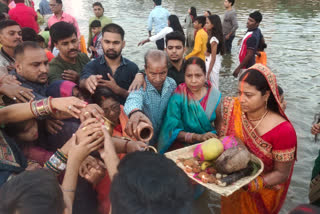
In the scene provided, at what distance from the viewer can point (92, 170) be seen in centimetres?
174

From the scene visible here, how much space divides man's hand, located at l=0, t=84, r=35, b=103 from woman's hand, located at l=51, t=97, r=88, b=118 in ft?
1.00

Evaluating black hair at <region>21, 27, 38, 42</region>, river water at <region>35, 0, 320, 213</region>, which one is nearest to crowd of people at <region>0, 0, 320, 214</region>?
black hair at <region>21, 27, 38, 42</region>

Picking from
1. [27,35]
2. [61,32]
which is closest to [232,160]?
[61,32]

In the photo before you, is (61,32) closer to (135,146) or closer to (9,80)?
(9,80)

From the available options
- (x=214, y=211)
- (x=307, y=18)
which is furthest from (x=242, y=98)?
(x=307, y=18)

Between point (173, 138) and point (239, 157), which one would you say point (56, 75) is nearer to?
point (173, 138)

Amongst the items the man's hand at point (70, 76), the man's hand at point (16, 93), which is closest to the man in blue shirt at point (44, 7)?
the man's hand at point (70, 76)

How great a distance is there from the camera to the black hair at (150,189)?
95 centimetres

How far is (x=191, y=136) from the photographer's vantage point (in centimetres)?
250

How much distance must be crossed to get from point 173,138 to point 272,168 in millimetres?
927

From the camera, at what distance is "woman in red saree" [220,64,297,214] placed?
2.05 meters

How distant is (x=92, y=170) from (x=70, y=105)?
46 cm

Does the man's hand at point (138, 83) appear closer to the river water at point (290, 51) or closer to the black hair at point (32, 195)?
the black hair at point (32, 195)

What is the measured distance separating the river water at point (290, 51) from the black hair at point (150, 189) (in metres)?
2.53
